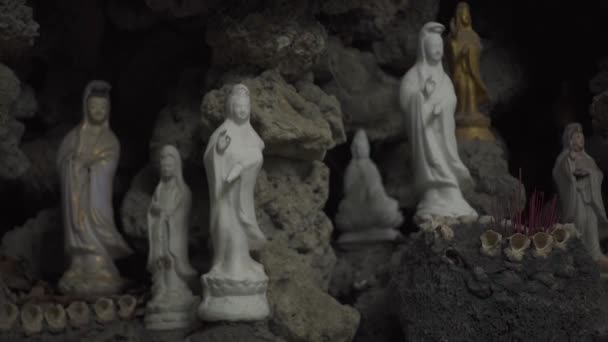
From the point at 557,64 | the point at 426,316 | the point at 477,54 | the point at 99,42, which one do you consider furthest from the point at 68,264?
the point at 557,64

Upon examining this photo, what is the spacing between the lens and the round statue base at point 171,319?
510 cm

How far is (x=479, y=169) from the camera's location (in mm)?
5863

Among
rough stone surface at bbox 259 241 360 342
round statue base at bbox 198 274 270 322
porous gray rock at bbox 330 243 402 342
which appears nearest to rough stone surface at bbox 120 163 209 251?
rough stone surface at bbox 259 241 360 342

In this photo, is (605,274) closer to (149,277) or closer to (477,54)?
(477,54)

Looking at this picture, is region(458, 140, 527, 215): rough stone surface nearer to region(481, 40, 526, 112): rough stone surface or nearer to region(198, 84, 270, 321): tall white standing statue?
region(481, 40, 526, 112): rough stone surface

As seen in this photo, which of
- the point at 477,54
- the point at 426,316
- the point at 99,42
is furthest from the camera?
the point at 99,42

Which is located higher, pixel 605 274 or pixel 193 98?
pixel 193 98

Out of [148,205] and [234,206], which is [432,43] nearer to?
[234,206]

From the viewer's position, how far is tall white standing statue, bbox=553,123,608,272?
18.8 feet

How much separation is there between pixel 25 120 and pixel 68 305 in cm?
181

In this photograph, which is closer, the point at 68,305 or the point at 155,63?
the point at 68,305

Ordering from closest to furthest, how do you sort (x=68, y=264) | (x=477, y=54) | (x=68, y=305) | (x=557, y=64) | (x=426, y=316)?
(x=426, y=316) < (x=68, y=305) < (x=68, y=264) < (x=477, y=54) < (x=557, y=64)

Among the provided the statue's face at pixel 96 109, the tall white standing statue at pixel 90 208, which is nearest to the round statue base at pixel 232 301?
the tall white standing statue at pixel 90 208

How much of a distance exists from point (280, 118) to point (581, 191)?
1865 millimetres
